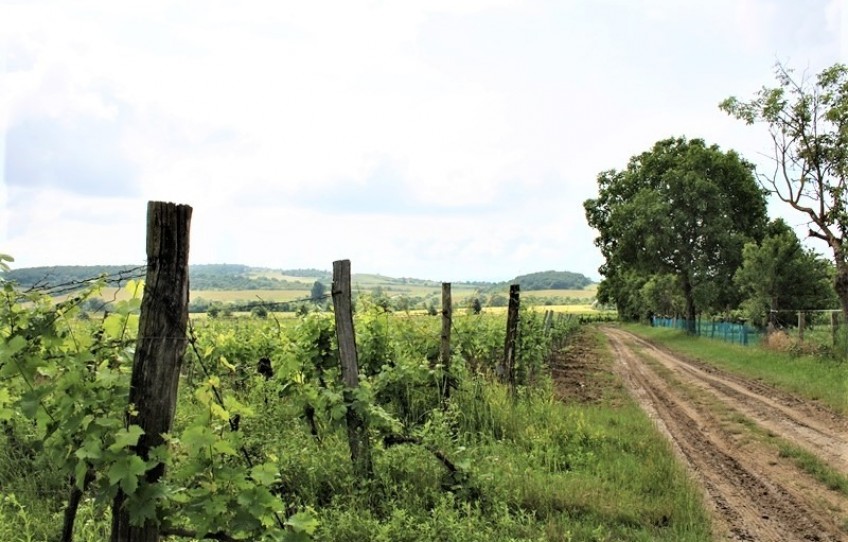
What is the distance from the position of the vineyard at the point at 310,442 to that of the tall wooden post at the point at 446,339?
0.09 ft

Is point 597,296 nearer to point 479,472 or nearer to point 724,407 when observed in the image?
point 724,407

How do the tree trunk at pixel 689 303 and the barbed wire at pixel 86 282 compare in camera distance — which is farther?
the tree trunk at pixel 689 303

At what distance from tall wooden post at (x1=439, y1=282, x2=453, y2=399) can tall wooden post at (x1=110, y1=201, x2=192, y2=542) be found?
5157 mm

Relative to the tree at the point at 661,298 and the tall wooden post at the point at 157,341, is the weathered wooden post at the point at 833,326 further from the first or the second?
the tree at the point at 661,298

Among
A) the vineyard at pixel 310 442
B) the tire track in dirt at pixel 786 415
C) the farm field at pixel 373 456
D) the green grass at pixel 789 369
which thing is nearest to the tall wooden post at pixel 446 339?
the vineyard at pixel 310 442

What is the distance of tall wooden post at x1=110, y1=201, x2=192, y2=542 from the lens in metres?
2.75

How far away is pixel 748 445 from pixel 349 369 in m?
6.17

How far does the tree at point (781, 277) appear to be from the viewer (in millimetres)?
28312

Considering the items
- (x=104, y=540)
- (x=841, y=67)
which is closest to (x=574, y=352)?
(x=841, y=67)

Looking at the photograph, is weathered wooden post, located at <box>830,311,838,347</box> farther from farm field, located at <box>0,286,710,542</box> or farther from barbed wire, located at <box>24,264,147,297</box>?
barbed wire, located at <box>24,264,147,297</box>

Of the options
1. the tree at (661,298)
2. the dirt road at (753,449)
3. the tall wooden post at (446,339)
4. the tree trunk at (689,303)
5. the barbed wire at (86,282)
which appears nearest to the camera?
the barbed wire at (86,282)

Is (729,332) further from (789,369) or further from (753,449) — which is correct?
(753,449)

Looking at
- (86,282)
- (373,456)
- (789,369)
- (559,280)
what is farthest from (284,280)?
(559,280)

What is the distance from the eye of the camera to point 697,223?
104 feet
